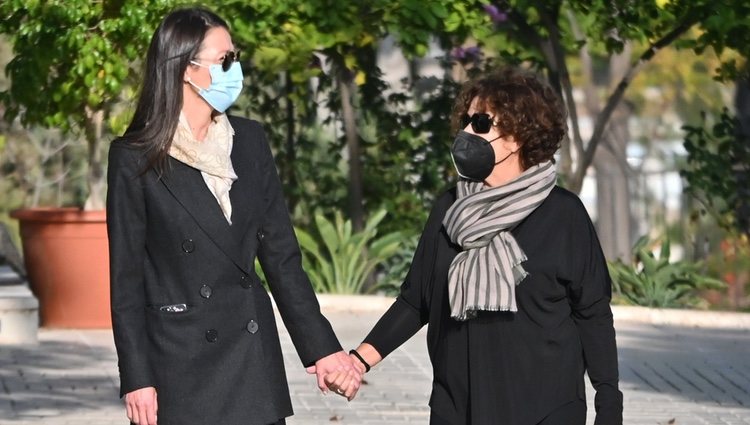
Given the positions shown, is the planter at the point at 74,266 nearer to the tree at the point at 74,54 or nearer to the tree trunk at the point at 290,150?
the tree at the point at 74,54

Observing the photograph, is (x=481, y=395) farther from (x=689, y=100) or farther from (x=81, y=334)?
(x=689, y=100)

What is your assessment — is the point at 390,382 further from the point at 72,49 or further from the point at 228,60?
the point at 228,60

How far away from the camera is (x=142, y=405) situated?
14.9 ft

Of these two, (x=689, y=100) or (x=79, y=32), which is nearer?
(x=79, y=32)

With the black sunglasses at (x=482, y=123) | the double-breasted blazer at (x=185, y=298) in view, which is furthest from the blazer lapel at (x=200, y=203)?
the black sunglasses at (x=482, y=123)

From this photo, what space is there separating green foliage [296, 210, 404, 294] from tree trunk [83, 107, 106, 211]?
6.67 ft

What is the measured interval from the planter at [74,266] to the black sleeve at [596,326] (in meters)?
7.79

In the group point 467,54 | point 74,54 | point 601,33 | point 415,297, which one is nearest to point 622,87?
point 601,33

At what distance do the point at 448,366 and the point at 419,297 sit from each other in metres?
0.31

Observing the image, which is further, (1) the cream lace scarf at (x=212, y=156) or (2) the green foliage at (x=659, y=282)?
(2) the green foliage at (x=659, y=282)

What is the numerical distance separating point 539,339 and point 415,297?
1.48ft

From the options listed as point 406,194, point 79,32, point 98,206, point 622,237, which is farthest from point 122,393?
point 622,237

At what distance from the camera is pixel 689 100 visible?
A: 36.3 m

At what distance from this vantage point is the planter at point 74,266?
1209 centimetres
